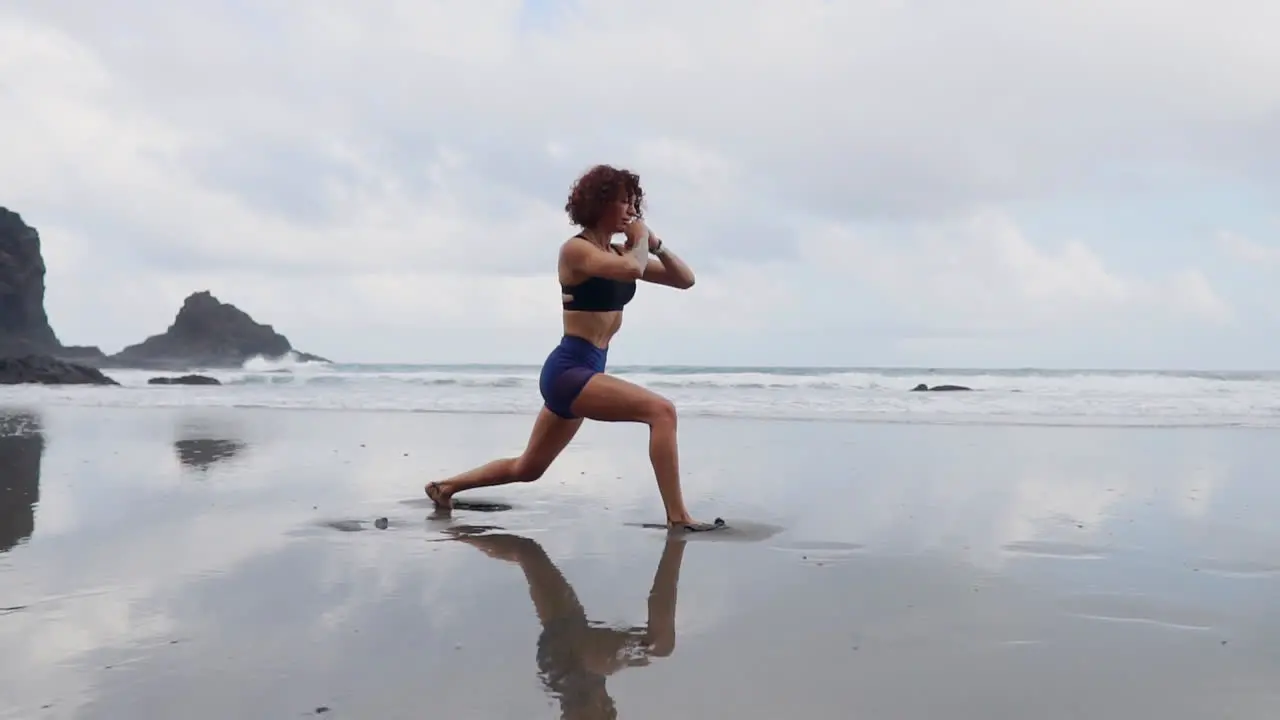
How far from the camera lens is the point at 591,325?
4781 mm

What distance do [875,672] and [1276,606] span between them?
170 cm

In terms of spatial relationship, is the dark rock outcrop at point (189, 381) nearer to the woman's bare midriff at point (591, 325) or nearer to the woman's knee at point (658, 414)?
the woman's bare midriff at point (591, 325)

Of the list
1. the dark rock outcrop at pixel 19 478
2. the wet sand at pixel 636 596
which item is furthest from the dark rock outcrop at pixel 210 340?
the wet sand at pixel 636 596

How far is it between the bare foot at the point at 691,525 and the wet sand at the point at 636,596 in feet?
0.52

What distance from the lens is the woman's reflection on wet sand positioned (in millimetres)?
2268

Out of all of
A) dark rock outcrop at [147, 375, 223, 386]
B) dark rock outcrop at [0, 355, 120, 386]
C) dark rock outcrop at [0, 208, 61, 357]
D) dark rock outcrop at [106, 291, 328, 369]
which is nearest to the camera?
dark rock outcrop at [0, 355, 120, 386]

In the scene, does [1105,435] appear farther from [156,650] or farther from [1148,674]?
[156,650]

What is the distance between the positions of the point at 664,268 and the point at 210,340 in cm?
6158

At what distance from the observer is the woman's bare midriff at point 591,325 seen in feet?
15.6

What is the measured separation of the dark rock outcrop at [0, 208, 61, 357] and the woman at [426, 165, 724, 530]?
5325cm

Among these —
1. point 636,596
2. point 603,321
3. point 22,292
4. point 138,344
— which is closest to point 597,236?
point 603,321

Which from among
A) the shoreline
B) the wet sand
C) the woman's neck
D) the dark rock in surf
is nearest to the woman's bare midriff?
the woman's neck

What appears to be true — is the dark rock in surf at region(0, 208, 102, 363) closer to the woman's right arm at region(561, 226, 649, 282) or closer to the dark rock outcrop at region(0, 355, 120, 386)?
the dark rock outcrop at region(0, 355, 120, 386)

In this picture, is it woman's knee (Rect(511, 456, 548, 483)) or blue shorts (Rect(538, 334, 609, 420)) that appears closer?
blue shorts (Rect(538, 334, 609, 420))
